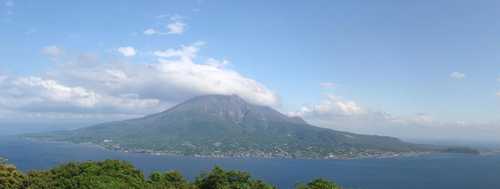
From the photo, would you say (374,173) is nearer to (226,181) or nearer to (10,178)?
(226,181)

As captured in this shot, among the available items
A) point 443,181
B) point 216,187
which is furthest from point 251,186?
point 443,181

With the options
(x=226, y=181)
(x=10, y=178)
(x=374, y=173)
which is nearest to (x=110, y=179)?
(x=10, y=178)

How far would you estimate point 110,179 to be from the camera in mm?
32219

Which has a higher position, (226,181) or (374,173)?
(226,181)

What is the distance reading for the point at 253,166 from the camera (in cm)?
Result: 13888

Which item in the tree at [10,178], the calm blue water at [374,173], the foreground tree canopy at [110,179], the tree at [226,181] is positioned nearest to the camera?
the foreground tree canopy at [110,179]

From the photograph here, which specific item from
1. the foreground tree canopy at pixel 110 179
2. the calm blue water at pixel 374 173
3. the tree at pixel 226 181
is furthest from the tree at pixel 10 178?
the calm blue water at pixel 374 173

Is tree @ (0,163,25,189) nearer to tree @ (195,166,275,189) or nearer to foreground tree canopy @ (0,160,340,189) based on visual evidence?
foreground tree canopy @ (0,160,340,189)

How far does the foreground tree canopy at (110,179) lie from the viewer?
3092 centimetres

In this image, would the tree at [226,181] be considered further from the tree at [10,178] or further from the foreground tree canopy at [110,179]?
the tree at [10,178]

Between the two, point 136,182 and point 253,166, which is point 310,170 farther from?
point 136,182

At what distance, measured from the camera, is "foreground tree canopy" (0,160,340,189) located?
1217 inches

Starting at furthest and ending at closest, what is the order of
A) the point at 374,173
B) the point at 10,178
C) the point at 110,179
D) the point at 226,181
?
the point at 374,173
the point at 226,181
the point at 10,178
the point at 110,179

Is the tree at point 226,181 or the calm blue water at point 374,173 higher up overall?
the tree at point 226,181
